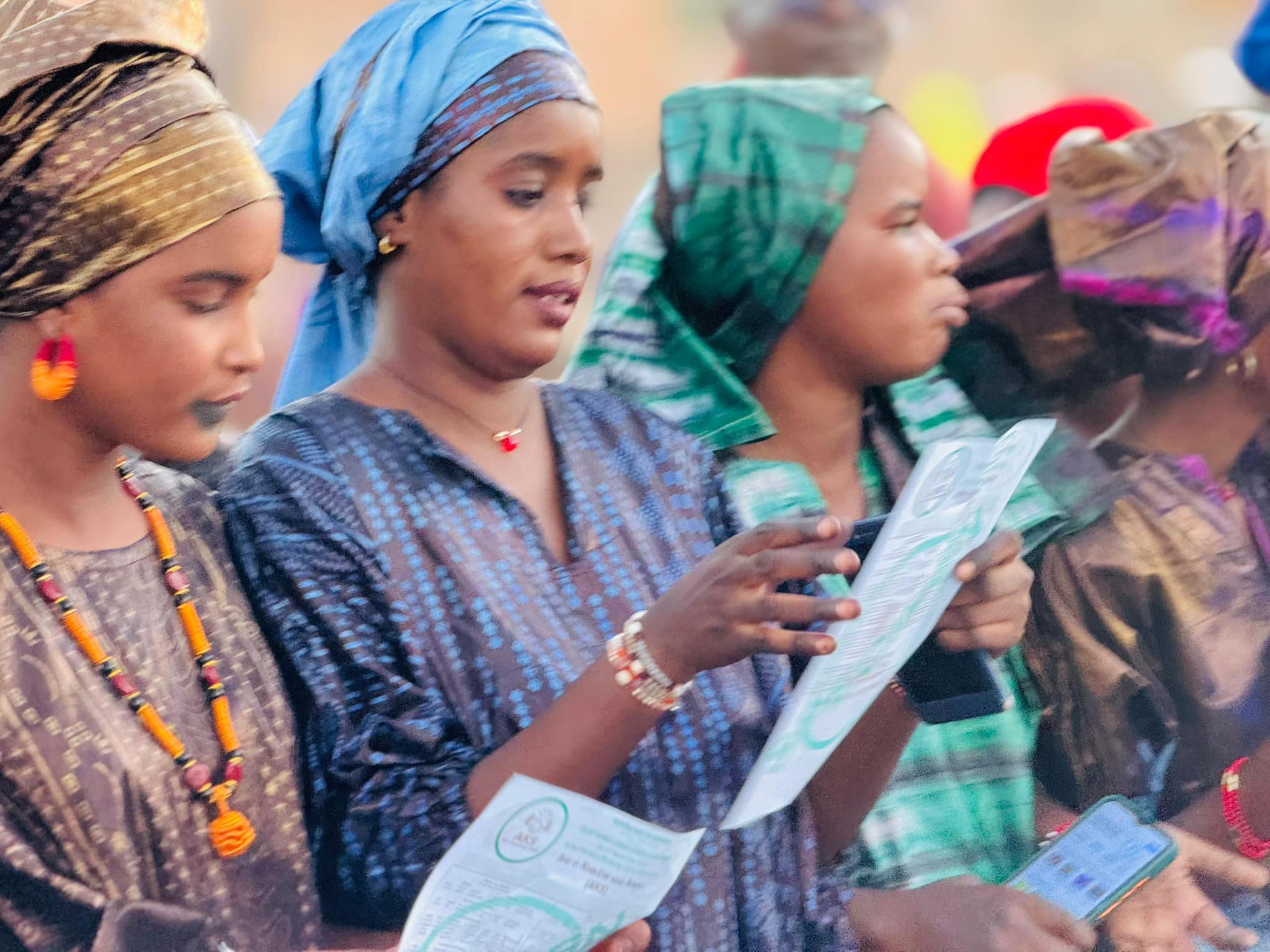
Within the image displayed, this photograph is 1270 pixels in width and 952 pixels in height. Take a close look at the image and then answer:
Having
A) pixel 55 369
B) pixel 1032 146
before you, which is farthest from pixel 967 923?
pixel 1032 146

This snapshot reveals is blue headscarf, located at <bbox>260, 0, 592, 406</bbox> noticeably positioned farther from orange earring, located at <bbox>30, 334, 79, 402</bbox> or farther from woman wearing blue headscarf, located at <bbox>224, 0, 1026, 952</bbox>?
orange earring, located at <bbox>30, 334, 79, 402</bbox>

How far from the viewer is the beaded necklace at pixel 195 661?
140cm

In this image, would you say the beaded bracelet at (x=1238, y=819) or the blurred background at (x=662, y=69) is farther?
the blurred background at (x=662, y=69)

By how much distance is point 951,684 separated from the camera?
180 centimetres

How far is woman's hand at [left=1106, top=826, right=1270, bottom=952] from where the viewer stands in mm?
2309

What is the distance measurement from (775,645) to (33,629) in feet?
2.37

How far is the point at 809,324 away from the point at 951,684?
0.69 metres

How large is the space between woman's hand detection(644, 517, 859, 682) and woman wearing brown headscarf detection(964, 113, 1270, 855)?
1.12 meters

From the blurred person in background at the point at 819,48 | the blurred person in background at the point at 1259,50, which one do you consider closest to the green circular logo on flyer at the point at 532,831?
the blurred person in background at the point at 819,48

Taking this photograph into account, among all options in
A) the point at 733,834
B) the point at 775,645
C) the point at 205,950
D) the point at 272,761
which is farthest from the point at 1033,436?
the point at 205,950

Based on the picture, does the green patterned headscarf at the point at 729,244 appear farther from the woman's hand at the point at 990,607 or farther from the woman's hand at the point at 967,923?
the woman's hand at the point at 967,923

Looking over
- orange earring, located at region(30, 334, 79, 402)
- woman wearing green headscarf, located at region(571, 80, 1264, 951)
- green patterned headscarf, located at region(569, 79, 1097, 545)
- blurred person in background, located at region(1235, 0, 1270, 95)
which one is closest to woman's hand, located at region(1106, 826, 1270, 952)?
woman wearing green headscarf, located at region(571, 80, 1264, 951)

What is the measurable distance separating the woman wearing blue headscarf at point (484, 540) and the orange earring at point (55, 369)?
0.30 metres

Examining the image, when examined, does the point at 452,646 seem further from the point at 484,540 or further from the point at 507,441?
the point at 507,441
